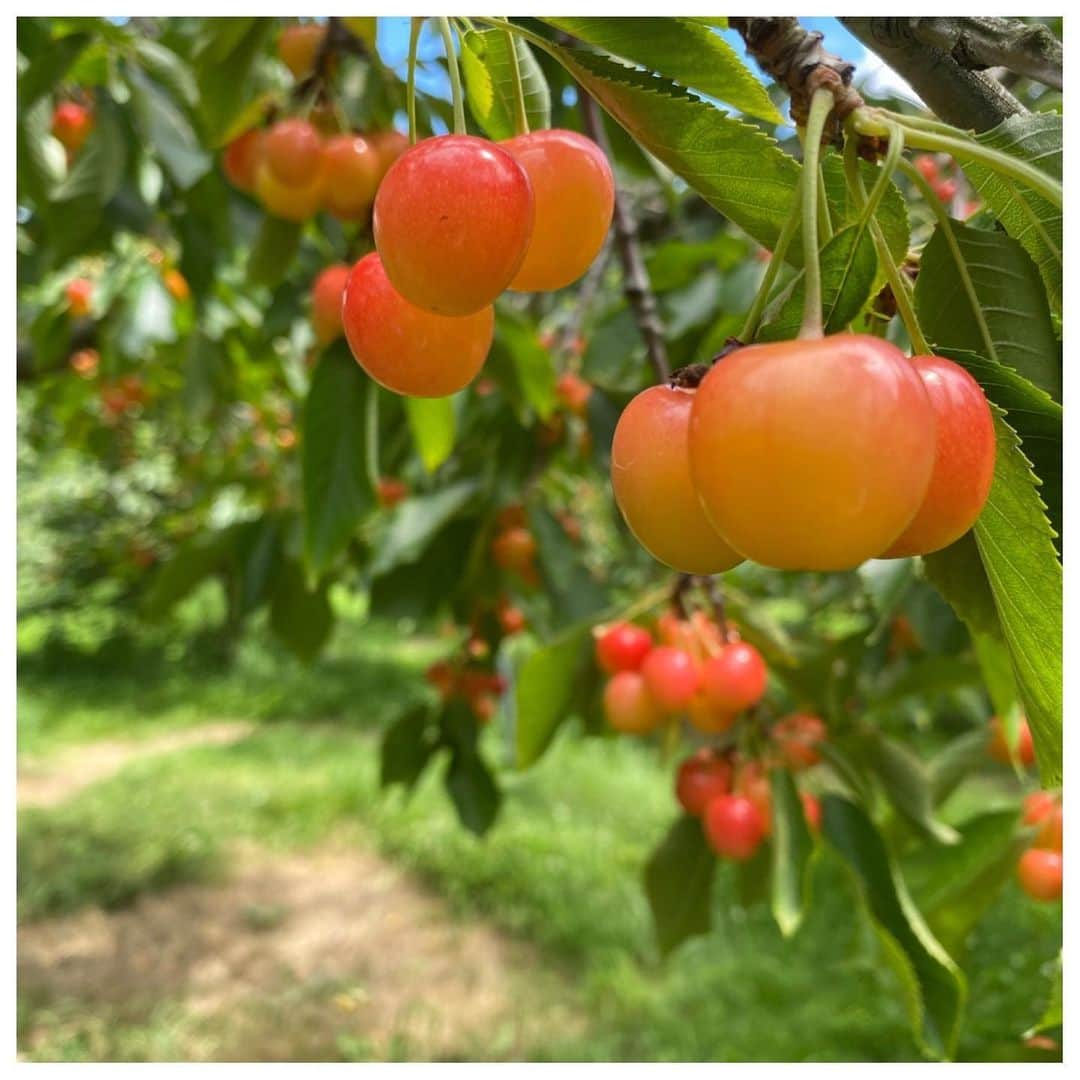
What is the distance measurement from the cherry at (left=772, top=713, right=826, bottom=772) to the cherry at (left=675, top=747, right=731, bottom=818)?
8cm

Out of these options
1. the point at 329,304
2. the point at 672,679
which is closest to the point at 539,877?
the point at 672,679

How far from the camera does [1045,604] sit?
0.39m

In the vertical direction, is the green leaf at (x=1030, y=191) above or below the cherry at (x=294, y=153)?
below

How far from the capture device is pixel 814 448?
11.5 inches

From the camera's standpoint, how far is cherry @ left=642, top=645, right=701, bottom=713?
110 cm

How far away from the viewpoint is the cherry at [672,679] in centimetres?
110

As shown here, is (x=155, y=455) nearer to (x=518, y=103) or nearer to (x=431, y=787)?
(x=431, y=787)

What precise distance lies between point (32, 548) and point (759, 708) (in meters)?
5.98

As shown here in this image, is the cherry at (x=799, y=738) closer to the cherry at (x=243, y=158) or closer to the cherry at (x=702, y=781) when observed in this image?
the cherry at (x=702, y=781)

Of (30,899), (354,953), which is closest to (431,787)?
(354,953)

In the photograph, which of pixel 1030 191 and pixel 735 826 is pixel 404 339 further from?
pixel 735 826

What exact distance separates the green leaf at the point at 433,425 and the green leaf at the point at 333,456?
13 cm

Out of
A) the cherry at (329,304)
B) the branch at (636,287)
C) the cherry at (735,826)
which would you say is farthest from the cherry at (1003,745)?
the cherry at (329,304)

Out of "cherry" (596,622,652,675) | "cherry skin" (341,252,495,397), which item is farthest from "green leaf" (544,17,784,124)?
"cherry" (596,622,652,675)
